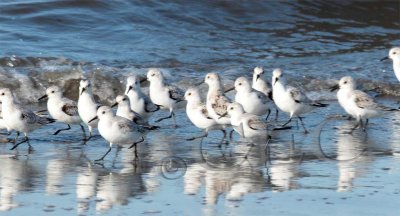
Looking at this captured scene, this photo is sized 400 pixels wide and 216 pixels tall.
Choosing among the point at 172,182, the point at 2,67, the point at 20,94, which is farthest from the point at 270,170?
the point at 2,67

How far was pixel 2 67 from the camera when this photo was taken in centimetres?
1388

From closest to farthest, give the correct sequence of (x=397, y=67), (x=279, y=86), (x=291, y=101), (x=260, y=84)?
(x=291, y=101)
(x=279, y=86)
(x=260, y=84)
(x=397, y=67)

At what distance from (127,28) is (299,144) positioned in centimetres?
791

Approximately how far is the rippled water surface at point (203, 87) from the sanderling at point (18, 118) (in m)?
0.22

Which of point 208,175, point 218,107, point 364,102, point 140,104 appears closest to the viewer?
point 208,175

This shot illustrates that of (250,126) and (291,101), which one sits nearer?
(250,126)

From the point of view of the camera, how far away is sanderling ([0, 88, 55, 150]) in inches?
383

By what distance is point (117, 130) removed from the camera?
29.4 feet

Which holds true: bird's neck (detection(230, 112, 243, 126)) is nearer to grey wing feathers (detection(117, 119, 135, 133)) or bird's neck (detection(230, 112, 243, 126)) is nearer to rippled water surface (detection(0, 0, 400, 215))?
rippled water surface (detection(0, 0, 400, 215))

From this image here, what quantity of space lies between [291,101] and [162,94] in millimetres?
1725

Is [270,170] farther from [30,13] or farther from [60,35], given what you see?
[30,13]

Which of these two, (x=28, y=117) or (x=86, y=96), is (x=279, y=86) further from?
(x=28, y=117)

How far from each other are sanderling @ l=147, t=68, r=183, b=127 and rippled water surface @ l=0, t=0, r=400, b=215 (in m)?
0.27

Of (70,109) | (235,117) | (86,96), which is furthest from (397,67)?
(70,109)
